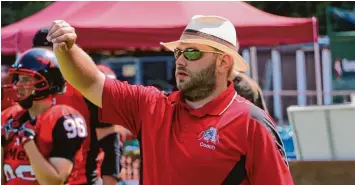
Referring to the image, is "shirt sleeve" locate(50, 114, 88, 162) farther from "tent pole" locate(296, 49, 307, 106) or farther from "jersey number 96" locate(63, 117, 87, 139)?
"tent pole" locate(296, 49, 307, 106)

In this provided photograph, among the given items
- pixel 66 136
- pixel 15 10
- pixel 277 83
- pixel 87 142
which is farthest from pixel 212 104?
pixel 277 83

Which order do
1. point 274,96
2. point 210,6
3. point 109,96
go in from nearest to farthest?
point 109,96 < point 210,6 < point 274,96

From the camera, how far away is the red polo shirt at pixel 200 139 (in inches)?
143

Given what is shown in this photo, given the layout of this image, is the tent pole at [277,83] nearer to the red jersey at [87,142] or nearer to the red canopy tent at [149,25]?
the red canopy tent at [149,25]

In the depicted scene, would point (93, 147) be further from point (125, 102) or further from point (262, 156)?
point (262, 156)

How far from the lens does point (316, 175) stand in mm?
5973

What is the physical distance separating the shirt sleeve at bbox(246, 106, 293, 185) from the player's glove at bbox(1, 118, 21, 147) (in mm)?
1828

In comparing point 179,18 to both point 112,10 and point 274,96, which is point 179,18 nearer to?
point 112,10

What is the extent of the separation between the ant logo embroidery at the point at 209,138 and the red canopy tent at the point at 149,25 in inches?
213

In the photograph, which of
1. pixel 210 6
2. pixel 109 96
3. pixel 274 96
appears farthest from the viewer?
pixel 274 96

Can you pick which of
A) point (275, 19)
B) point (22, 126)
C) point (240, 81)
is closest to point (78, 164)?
point (22, 126)

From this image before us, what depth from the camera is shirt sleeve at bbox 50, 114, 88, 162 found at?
16.1ft

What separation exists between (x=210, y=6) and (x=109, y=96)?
6505 millimetres

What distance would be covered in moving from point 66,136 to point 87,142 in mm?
774
